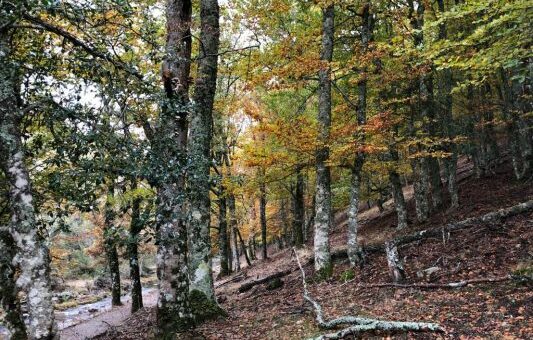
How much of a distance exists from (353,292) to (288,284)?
13.1ft

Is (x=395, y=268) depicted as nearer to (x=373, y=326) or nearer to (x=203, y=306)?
(x=373, y=326)

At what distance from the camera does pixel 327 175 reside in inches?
528

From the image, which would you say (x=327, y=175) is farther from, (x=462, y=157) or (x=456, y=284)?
(x=462, y=157)

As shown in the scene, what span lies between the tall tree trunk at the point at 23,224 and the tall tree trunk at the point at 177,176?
1992mm

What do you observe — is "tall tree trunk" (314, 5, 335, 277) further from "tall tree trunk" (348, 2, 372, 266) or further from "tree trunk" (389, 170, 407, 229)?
"tree trunk" (389, 170, 407, 229)

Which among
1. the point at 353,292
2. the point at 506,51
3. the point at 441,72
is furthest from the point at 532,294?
the point at 441,72

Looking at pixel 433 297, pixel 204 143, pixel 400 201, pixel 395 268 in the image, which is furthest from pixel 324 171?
pixel 400 201

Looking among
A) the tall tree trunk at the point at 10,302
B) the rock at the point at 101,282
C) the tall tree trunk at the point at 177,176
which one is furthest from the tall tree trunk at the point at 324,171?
the rock at the point at 101,282

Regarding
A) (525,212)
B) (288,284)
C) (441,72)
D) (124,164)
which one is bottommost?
(288,284)

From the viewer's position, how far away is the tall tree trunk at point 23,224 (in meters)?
6.21

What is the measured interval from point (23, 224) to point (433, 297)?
832 centimetres

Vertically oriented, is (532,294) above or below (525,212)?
below

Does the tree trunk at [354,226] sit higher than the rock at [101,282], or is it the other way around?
the tree trunk at [354,226]

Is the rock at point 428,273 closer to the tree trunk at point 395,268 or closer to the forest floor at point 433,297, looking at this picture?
the forest floor at point 433,297
